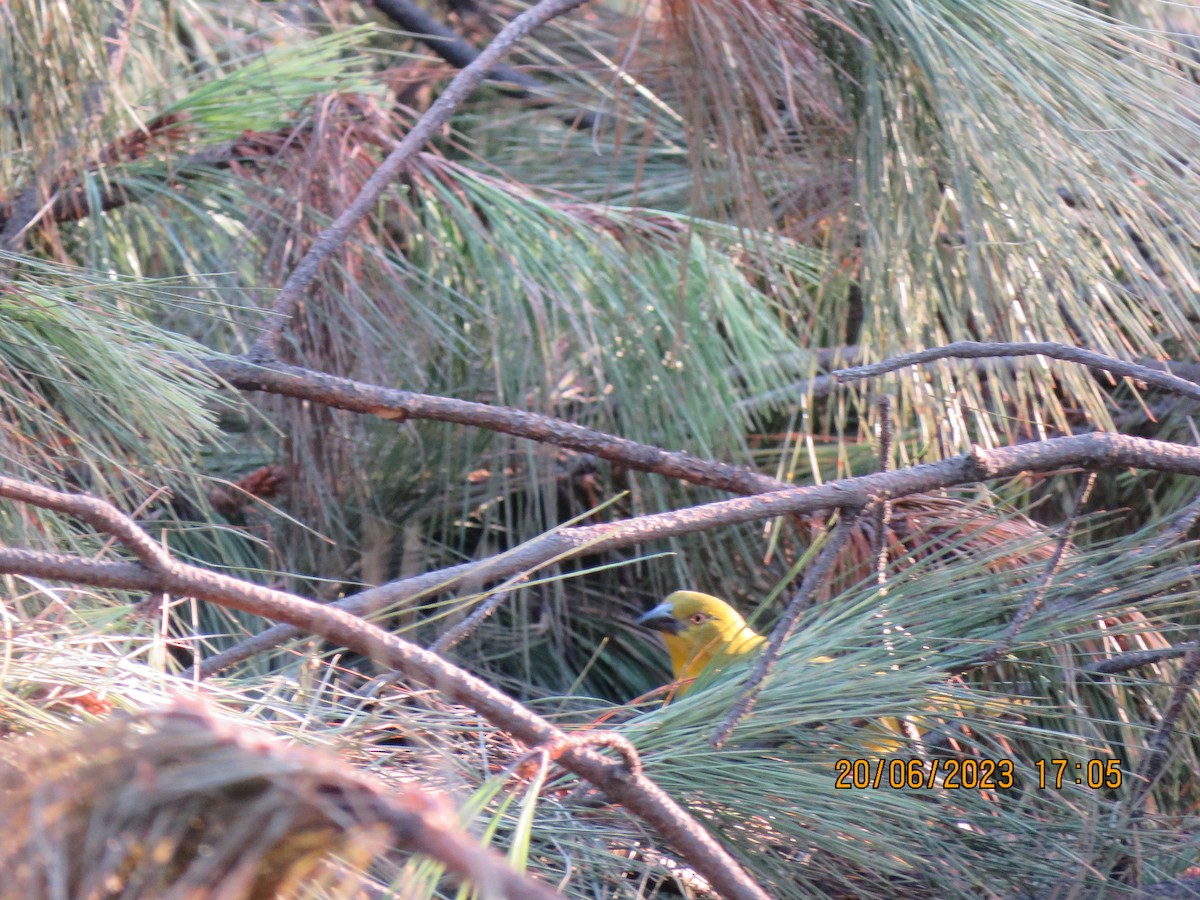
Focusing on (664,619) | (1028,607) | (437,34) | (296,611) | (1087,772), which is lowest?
(664,619)

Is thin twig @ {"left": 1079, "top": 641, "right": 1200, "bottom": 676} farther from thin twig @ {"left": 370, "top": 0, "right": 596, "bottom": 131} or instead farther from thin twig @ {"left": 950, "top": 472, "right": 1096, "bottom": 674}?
thin twig @ {"left": 370, "top": 0, "right": 596, "bottom": 131}

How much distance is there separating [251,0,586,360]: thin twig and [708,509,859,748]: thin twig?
1.74 ft

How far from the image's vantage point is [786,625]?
2.35 feet

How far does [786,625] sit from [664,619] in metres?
0.68

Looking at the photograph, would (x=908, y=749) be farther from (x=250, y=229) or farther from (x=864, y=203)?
(x=250, y=229)

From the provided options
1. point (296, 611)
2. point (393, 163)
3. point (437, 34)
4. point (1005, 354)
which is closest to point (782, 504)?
point (1005, 354)

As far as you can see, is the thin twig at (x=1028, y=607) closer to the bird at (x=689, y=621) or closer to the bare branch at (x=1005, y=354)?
the bare branch at (x=1005, y=354)

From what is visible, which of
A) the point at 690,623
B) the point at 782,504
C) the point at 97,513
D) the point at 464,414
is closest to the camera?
the point at 97,513

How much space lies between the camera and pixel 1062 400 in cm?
149

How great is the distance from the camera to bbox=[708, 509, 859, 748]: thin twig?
2.28 feet

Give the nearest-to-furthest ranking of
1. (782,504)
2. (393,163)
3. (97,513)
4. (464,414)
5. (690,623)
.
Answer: (97,513) → (782,504) → (464,414) → (393,163) → (690,623)

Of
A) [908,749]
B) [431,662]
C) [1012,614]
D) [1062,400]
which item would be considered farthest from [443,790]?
[1062,400]

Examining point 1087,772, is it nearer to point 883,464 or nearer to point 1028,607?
point 1028,607
